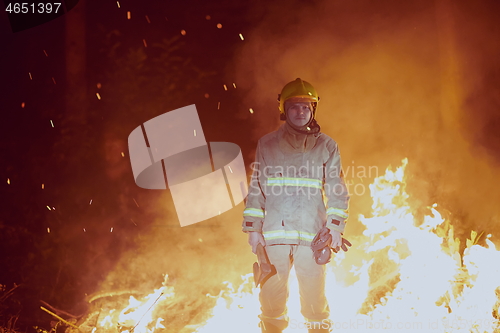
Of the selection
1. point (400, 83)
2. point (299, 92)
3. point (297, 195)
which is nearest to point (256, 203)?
point (297, 195)

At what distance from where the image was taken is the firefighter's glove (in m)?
3.40

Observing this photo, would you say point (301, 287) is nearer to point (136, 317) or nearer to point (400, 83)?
point (136, 317)

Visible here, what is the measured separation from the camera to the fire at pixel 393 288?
4.21 meters

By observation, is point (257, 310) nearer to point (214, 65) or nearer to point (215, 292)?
point (215, 292)

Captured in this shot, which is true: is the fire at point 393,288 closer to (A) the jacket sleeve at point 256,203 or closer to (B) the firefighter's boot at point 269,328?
(B) the firefighter's boot at point 269,328

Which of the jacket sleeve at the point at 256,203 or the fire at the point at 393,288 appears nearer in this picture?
the jacket sleeve at the point at 256,203

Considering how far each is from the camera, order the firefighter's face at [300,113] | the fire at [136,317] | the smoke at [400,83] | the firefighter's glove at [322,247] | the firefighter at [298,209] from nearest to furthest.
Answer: the firefighter's glove at [322,247], the firefighter at [298,209], the firefighter's face at [300,113], the fire at [136,317], the smoke at [400,83]

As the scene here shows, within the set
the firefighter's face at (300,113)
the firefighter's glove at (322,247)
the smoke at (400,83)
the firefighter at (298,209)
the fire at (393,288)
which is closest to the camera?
the firefighter's glove at (322,247)

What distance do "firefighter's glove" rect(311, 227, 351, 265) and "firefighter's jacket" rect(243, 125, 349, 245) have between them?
0.25 ft

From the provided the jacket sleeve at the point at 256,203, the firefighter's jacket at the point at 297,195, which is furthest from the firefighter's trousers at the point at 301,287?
the jacket sleeve at the point at 256,203

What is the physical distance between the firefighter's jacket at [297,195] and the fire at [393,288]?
1478 mm

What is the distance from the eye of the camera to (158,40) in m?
5.67

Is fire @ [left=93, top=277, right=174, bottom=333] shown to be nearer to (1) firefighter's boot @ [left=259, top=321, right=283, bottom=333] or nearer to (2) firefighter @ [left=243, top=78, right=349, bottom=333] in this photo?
(1) firefighter's boot @ [left=259, top=321, right=283, bottom=333]

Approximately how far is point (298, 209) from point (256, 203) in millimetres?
432
